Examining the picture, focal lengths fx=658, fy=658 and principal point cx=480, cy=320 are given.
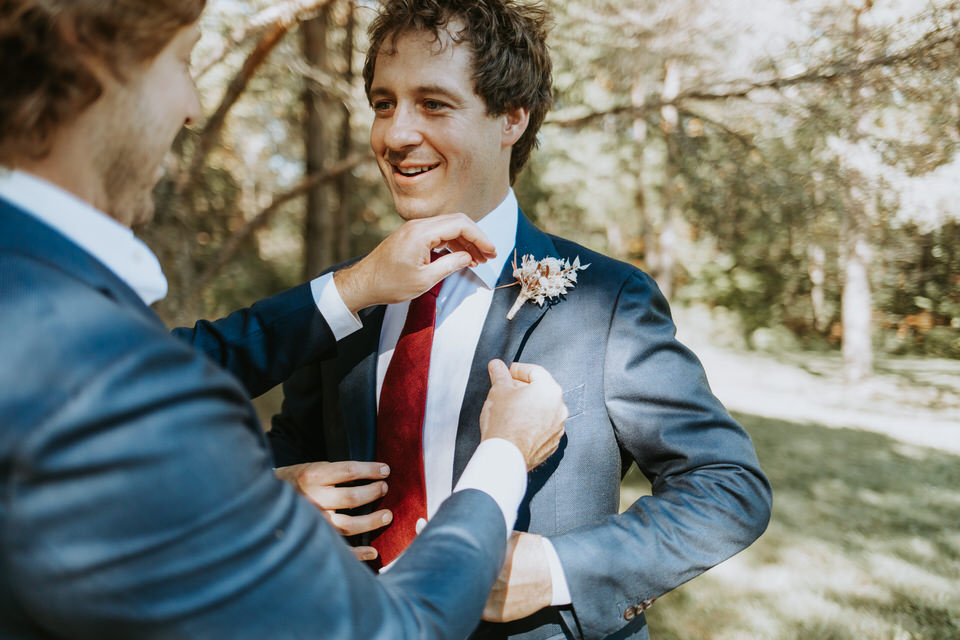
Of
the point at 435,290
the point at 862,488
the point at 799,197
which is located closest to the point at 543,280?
the point at 435,290

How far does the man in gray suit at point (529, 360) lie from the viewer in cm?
147

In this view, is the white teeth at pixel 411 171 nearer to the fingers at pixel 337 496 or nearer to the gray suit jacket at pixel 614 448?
the gray suit jacket at pixel 614 448

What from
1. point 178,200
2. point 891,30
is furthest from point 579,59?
point 178,200

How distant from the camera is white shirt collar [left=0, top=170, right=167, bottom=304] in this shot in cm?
78

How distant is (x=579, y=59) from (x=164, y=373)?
643cm

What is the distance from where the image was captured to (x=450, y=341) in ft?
6.07

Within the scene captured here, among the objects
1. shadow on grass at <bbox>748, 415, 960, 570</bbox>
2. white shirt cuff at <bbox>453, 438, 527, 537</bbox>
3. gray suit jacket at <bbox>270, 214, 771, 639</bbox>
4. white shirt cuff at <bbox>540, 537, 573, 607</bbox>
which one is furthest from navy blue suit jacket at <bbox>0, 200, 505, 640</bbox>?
shadow on grass at <bbox>748, 415, 960, 570</bbox>

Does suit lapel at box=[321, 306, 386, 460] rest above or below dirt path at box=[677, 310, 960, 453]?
above

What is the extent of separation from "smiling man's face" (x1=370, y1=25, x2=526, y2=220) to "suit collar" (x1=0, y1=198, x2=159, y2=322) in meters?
1.21

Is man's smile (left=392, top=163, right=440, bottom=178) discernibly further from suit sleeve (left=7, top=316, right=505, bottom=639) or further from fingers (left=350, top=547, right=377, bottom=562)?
suit sleeve (left=7, top=316, right=505, bottom=639)

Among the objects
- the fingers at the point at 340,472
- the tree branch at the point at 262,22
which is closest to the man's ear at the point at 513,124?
the fingers at the point at 340,472

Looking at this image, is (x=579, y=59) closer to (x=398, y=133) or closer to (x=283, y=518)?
(x=398, y=133)

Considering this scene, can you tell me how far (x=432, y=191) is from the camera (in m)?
1.94

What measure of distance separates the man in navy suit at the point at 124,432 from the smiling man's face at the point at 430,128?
973 millimetres
